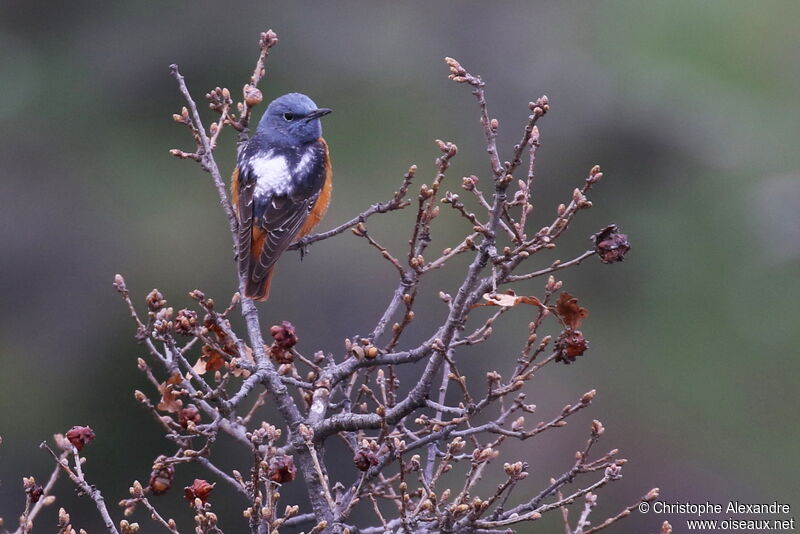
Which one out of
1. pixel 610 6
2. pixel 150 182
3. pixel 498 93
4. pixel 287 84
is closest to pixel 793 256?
pixel 498 93

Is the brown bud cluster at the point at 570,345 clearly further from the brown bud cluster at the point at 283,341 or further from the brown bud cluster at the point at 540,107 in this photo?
the brown bud cluster at the point at 283,341

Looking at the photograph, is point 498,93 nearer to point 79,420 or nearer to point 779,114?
point 779,114

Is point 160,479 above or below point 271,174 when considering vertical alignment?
below

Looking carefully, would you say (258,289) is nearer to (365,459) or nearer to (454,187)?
(365,459)

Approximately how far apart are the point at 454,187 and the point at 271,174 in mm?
6216

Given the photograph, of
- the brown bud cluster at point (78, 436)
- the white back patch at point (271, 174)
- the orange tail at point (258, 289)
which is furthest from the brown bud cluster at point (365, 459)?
the white back patch at point (271, 174)

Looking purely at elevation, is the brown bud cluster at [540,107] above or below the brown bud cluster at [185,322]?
above

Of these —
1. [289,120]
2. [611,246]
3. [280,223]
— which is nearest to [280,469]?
[611,246]

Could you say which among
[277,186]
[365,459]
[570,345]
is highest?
[277,186]

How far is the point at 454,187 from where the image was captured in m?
12.5

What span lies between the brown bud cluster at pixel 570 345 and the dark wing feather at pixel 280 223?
2.36 metres

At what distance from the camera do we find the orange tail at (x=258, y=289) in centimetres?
542

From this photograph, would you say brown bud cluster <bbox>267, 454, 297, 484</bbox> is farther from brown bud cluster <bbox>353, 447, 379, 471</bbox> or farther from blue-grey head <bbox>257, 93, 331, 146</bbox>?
blue-grey head <bbox>257, 93, 331, 146</bbox>

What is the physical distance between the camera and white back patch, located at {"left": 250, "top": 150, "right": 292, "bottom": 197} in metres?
6.31
